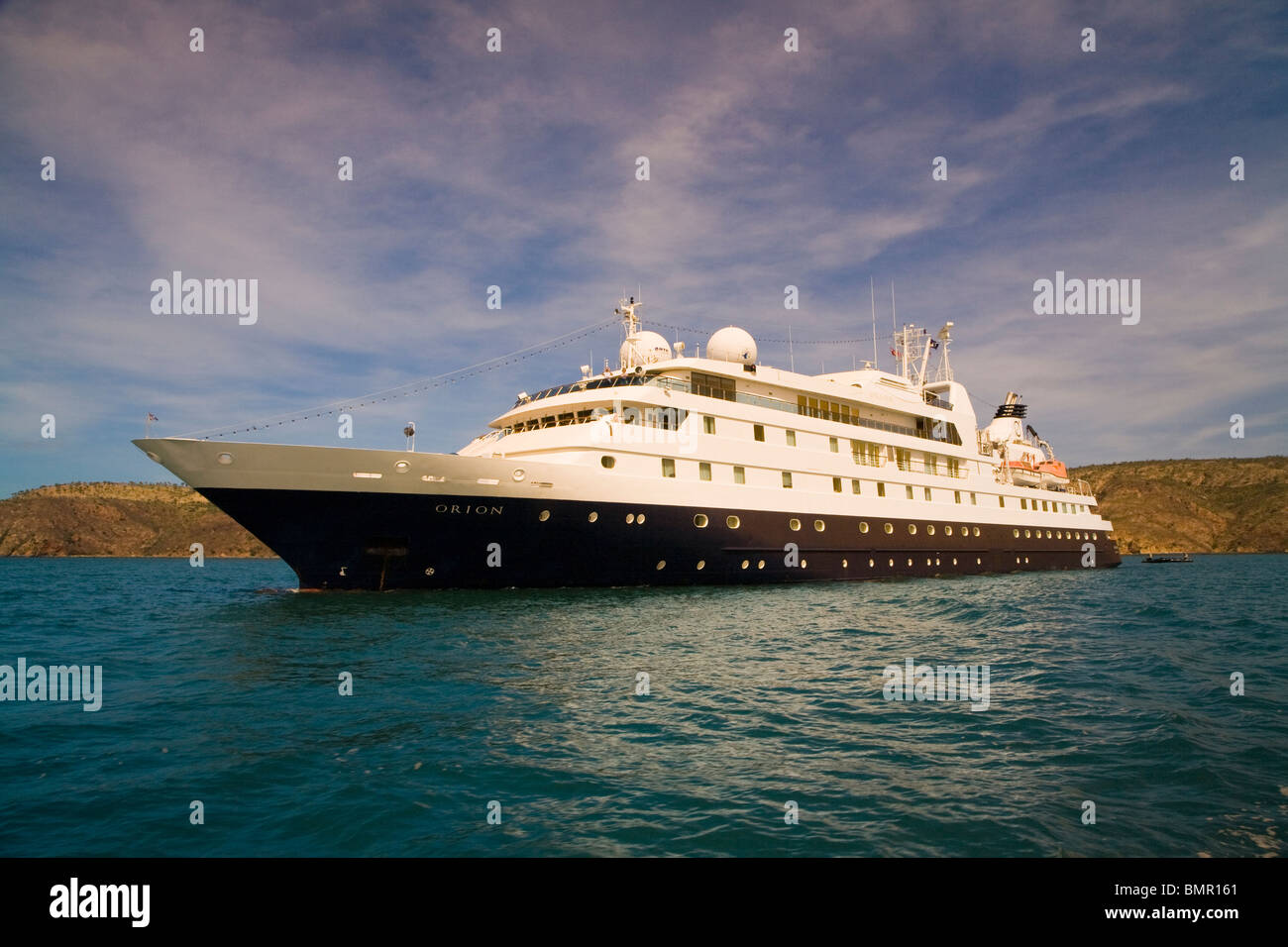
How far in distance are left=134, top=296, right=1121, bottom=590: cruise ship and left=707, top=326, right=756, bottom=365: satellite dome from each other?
60 millimetres

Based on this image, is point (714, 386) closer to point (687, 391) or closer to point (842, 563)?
point (687, 391)

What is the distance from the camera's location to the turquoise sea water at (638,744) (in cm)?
530

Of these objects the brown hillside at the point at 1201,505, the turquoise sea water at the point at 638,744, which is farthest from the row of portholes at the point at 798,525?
the brown hillside at the point at 1201,505

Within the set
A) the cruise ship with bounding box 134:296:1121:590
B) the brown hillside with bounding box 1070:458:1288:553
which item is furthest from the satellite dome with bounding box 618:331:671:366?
the brown hillside with bounding box 1070:458:1288:553

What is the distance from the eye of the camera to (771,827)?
17.4ft

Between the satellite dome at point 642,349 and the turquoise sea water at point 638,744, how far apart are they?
51.5 ft

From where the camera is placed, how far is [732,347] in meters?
27.4

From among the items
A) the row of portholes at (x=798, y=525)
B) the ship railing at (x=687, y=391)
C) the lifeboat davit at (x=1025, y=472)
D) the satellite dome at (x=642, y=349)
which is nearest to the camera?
the ship railing at (x=687, y=391)

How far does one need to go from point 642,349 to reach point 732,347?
414 centimetres

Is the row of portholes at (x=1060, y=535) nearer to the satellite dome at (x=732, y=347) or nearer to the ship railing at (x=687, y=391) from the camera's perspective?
the ship railing at (x=687, y=391)

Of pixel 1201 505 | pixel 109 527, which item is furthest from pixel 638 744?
pixel 1201 505
